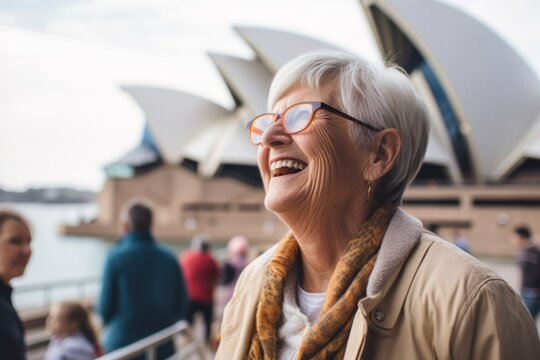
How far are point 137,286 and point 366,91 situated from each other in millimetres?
2098

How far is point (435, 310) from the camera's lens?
34.2 inches

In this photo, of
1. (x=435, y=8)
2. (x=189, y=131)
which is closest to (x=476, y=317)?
(x=435, y=8)

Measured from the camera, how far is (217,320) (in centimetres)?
593

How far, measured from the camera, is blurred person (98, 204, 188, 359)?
107 inches

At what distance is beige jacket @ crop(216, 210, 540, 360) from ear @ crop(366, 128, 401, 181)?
16 centimetres

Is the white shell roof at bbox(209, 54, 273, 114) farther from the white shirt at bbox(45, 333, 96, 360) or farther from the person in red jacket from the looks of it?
the white shirt at bbox(45, 333, 96, 360)

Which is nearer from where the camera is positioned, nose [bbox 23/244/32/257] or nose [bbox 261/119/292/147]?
nose [bbox 261/119/292/147]

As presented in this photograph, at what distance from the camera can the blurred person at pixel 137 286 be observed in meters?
2.71

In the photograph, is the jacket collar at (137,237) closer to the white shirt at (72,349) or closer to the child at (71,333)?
the child at (71,333)

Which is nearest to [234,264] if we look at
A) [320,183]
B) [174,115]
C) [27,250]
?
[27,250]

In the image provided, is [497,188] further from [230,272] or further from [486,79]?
[230,272]

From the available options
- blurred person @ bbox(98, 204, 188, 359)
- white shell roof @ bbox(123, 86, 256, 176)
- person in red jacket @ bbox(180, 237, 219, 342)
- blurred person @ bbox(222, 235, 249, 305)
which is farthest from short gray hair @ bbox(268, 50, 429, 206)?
white shell roof @ bbox(123, 86, 256, 176)

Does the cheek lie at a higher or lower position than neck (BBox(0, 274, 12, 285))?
higher

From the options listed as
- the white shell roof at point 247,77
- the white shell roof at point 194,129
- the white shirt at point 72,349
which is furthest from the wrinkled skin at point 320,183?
the white shell roof at point 194,129
